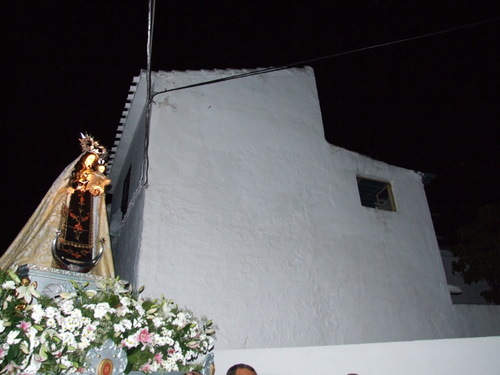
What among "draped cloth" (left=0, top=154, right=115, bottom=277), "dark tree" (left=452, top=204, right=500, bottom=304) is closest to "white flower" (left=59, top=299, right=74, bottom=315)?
"draped cloth" (left=0, top=154, right=115, bottom=277)

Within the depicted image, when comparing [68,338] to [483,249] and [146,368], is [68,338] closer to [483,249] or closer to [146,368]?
[146,368]

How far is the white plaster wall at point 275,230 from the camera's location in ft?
19.0

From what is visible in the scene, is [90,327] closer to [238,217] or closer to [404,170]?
[238,217]

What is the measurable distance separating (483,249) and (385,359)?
9.18m

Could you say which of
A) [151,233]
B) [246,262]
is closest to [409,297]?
[246,262]

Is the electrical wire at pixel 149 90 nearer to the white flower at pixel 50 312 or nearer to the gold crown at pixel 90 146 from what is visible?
the gold crown at pixel 90 146

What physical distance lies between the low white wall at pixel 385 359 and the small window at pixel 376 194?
4.46m

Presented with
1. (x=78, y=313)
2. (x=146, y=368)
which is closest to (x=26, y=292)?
(x=78, y=313)

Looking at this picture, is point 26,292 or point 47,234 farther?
point 47,234

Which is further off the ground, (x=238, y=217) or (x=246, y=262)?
(x=238, y=217)

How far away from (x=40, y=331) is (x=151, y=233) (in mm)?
3048

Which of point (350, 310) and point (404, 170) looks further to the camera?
point (404, 170)

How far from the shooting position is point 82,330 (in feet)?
9.37

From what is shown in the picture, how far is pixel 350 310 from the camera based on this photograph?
6.61 meters
